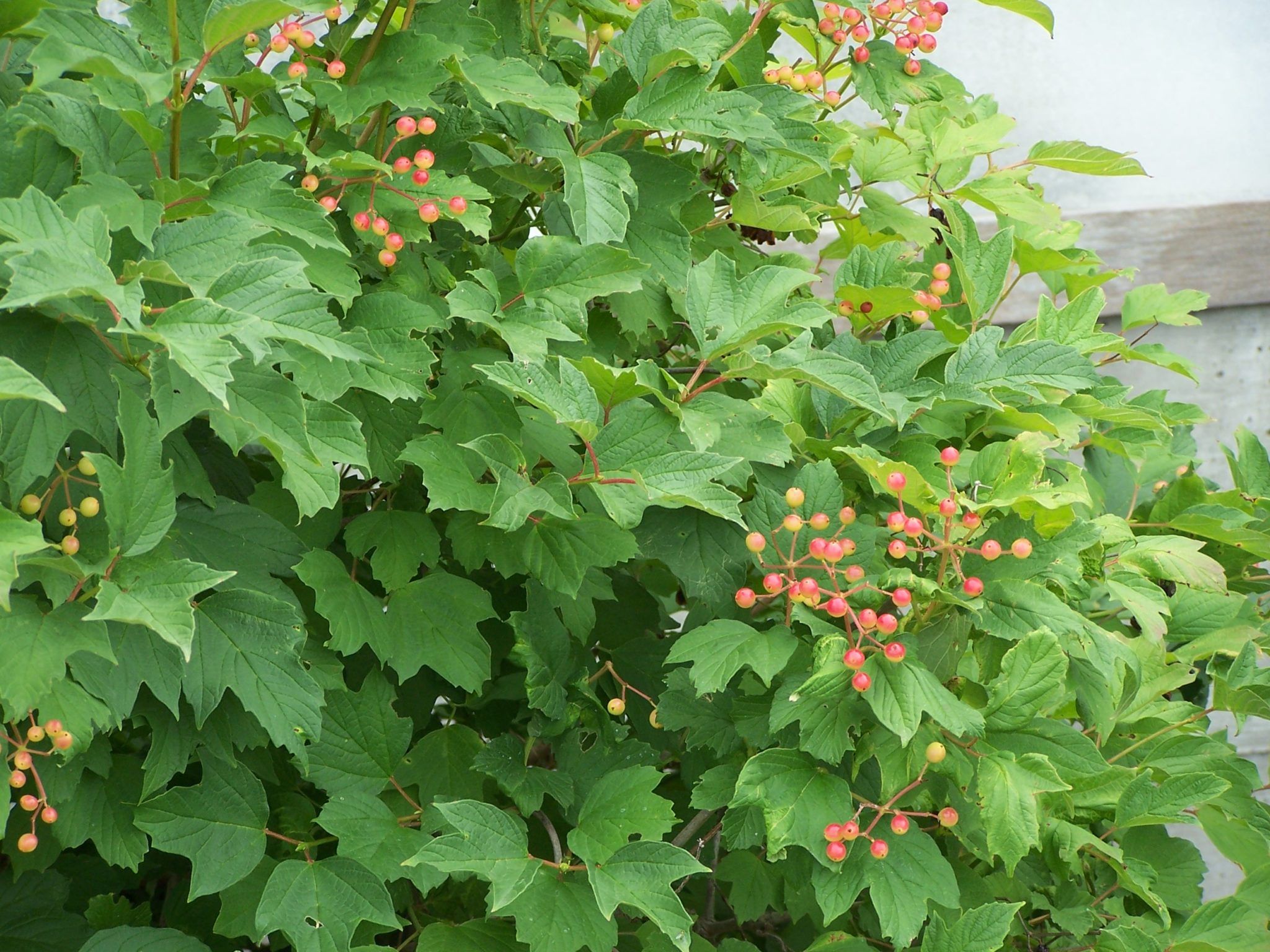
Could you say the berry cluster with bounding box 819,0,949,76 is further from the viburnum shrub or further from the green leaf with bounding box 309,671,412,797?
the green leaf with bounding box 309,671,412,797

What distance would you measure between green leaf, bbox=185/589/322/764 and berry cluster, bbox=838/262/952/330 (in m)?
0.62

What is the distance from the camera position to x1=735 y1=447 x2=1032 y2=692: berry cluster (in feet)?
3.04

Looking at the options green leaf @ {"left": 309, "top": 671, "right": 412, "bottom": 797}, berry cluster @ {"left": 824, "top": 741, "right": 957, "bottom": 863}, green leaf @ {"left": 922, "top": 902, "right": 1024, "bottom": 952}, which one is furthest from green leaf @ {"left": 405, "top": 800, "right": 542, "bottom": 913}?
green leaf @ {"left": 922, "top": 902, "right": 1024, "bottom": 952}

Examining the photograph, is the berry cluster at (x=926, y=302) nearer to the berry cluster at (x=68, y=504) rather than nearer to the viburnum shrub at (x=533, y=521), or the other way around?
the viburnum shrub at (x=533, y=521)

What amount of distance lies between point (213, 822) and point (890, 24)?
0.99 metres

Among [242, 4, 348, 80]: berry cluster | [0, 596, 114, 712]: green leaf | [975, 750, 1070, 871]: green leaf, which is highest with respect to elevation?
[242, 4, 348, 80]: berry cluster

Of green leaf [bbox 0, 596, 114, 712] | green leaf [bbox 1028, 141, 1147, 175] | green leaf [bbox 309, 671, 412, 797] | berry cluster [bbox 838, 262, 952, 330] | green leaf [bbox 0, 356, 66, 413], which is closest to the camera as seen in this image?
green leaf [bbox 0, 356, 66, 413]

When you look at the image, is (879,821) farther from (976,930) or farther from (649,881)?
(649,881)

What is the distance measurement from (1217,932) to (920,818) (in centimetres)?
29

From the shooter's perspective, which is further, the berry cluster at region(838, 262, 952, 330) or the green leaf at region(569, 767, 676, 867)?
the berry cluster at region(838, 262, 952, 330)

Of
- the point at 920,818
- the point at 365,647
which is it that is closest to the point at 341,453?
the point at 365,647

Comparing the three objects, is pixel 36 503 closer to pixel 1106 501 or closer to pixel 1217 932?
pixel 1217 932

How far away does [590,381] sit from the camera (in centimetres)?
96

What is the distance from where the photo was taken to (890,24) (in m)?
1.18
